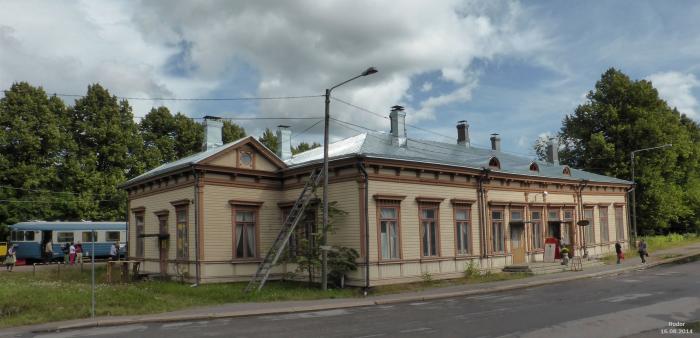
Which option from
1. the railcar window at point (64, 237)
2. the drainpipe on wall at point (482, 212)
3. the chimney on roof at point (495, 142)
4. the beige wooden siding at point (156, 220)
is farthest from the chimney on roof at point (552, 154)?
the railcar window at point (64, 237)

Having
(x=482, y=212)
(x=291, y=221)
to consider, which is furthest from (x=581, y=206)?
(x=291, y=221)

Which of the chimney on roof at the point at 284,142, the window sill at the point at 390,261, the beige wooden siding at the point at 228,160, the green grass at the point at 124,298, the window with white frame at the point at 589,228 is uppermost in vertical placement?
the chimney on roof at the point at 284,142

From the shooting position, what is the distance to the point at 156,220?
26406mm

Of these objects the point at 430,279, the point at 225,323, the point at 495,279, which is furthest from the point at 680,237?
the point at 225,323

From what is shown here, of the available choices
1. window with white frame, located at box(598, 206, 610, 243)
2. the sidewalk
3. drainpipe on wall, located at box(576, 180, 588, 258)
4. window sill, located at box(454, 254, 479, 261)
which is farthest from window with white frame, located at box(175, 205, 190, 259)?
window with white frame, located at box(598, 206, 610, 243)

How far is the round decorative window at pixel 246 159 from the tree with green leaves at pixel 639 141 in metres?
33.2

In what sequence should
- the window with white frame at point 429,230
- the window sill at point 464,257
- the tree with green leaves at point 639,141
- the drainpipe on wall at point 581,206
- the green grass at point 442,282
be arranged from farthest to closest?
the tree with green leaves at point 639,141 < the drainpipe on wall at point 581,206 < the window sill at point 464,257 < the window with white frame at point 429,230 < the green grass at point 442,282

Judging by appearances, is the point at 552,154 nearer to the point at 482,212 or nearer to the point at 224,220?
the point at 482,212

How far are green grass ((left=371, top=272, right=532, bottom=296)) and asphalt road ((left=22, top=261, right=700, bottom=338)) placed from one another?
2566 millimetres

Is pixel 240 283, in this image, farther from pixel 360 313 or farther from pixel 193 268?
pixel 360 313

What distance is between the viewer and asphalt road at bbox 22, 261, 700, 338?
12125mm

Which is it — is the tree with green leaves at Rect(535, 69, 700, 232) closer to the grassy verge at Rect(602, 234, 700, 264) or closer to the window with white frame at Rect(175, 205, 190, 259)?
the grassy verge at Rect(602, 234, 700, 264)

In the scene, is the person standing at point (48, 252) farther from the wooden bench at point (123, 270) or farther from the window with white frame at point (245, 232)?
the window with white frame at point (245, 232)

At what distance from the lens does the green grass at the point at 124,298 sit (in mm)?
15070
